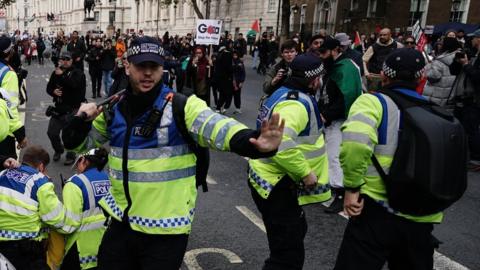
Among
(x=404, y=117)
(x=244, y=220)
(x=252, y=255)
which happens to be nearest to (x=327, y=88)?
(x=244, y=220)

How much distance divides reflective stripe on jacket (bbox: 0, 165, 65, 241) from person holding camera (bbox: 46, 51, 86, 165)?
4182 millimetres

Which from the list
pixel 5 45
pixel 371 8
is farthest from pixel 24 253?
pixel 371 8

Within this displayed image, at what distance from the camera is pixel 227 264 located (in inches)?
165

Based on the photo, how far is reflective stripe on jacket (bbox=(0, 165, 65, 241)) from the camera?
131 inches

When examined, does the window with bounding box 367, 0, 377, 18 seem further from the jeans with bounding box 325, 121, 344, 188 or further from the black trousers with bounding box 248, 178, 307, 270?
the black trousers with bounding box 248, 178, 307, 270

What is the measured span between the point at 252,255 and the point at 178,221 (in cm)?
197

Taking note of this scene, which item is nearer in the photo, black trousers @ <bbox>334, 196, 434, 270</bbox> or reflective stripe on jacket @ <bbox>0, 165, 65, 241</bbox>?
black trousers @ <bbox>334, 196, 434, 270</bbox>

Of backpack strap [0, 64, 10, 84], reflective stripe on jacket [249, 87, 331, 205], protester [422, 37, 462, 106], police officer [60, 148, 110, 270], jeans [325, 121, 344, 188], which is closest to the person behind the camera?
reflective stripe on jacket [249, 87, 331, 205]

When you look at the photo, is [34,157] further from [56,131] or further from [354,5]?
[354,5]

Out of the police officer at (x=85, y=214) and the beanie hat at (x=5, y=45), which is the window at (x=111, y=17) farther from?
the police officer at (x=85, y=214)

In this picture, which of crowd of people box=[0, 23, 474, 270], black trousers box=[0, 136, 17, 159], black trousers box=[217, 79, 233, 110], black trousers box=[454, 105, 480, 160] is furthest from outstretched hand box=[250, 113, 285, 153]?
black trousers box=[217, 79, 233, 110]

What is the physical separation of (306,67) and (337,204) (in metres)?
2.53

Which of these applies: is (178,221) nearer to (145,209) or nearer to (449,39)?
(145,209)

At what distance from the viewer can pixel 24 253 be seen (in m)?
3.40
